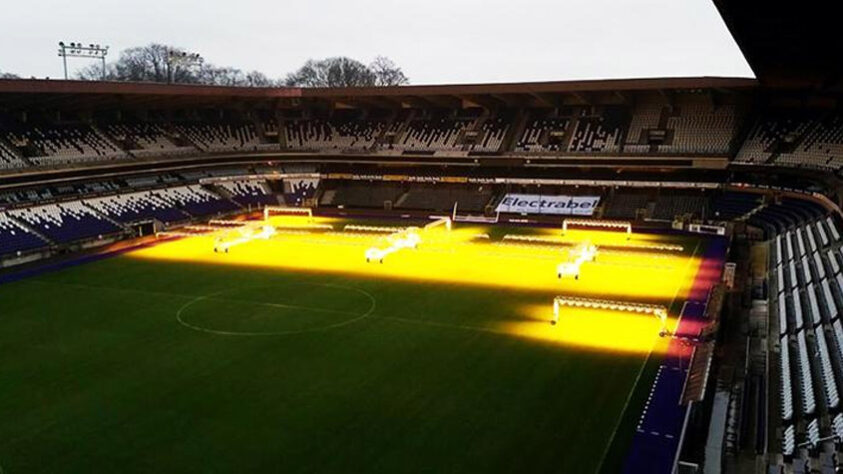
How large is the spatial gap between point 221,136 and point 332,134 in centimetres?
1173

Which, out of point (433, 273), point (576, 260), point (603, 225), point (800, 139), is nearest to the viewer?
point (576, 260)

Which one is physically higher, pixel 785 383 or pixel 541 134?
pixel 541 134

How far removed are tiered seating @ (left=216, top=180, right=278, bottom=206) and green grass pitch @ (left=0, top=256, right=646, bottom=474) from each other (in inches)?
1308

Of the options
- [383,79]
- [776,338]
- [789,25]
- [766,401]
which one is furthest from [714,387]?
[383,79]

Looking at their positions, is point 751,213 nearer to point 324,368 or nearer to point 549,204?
point 549,204

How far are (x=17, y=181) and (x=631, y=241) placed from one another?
45.7 metres

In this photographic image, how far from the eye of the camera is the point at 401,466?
16.3 metres

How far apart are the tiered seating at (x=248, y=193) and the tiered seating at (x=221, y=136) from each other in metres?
3.69

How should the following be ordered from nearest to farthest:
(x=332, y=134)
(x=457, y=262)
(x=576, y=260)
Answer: (x=576, y=260) < (x=457, y=262) < (x=332, y=134)

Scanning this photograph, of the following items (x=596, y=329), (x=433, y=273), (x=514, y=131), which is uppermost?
(x=514, y=131)

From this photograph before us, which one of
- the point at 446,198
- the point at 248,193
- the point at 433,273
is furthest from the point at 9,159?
the point at 446,198

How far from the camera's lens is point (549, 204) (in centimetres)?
6078

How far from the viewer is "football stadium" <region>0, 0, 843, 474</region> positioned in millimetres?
18016

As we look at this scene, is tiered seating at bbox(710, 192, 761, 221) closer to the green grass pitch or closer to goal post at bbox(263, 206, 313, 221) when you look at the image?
the green grass pitch
